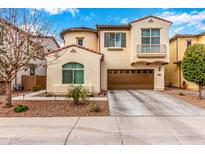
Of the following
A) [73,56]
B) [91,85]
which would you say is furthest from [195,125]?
[73,56]

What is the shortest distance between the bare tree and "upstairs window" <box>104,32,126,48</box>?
935 centimetres

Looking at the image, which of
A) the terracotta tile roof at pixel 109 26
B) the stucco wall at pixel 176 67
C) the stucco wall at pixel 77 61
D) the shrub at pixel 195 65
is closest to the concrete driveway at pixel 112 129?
the shrub at pixel 195 65

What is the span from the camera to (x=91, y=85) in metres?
16.8

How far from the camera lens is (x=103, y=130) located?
23.8 feet

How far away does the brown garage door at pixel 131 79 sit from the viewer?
70.3 ft

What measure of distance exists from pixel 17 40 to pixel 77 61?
5.51 m

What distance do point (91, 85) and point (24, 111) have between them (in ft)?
22.7

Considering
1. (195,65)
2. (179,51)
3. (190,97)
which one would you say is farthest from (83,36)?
(190,97)

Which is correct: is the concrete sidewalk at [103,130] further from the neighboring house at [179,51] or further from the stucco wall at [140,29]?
the neighboring house at [179,51]
